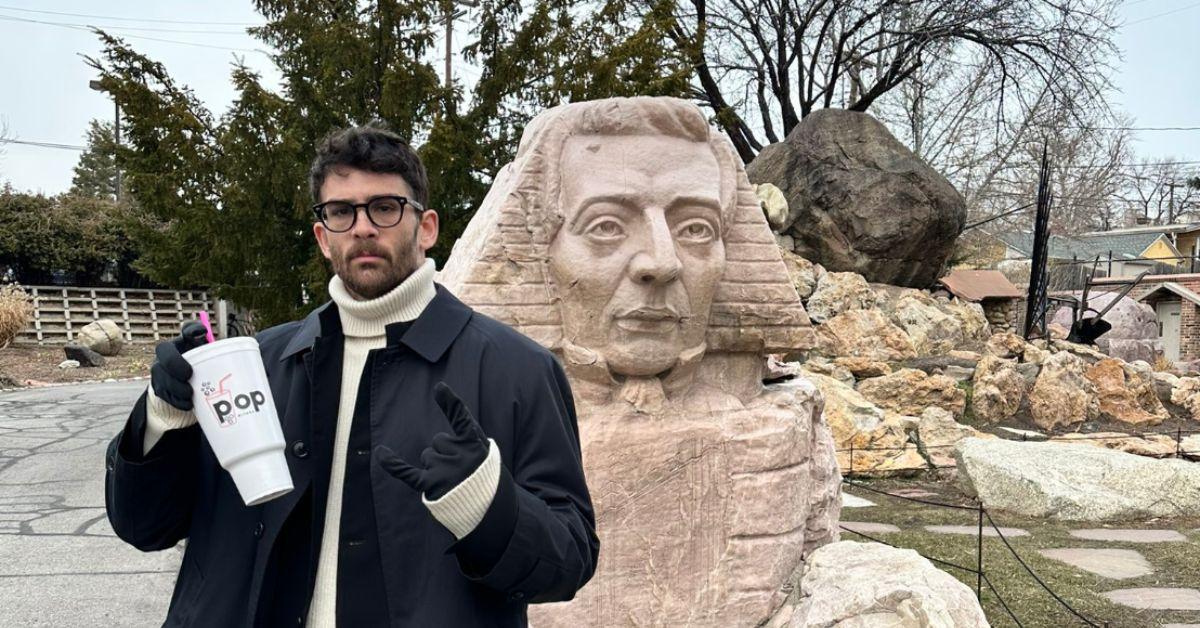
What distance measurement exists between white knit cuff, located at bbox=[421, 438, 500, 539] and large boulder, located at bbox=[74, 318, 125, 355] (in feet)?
52.7

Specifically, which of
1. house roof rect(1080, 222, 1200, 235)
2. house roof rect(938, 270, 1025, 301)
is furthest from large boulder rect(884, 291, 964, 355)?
house roof rect(1080, 222, 1200, 235)

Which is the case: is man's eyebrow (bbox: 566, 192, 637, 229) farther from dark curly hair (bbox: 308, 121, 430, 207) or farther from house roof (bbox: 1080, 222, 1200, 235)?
house roof (bbox: 1080, 222, 1200, 235)

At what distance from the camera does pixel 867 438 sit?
8070 mm

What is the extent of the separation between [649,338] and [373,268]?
179 cm

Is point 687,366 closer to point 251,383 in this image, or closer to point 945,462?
point 251,383

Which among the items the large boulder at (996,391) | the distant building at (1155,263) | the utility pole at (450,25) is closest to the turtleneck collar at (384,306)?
the utility pole at (450,25)

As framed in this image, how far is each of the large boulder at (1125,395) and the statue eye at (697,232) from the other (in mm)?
8653

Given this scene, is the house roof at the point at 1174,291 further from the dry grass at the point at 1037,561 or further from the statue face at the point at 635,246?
the statue face at the point at 635,246

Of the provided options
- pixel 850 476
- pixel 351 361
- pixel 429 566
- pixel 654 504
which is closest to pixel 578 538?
pixel 429 566

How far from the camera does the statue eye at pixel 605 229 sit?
130 inches

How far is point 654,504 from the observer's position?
3.43 metres

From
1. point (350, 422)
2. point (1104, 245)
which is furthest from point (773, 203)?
point (1104, 245)

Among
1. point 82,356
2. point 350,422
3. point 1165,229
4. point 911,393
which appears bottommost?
point 82,356

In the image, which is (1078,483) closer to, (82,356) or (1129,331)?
(82,356)
